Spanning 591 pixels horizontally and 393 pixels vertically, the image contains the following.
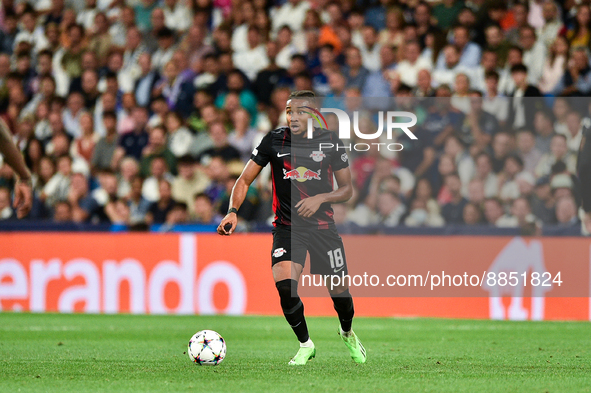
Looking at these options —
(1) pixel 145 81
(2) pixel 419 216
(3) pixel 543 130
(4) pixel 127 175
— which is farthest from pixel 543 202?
(1) pixel 145 81

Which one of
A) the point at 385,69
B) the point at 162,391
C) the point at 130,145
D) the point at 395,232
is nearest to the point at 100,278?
the point at 130,145

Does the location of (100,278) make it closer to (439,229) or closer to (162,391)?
(439,229)

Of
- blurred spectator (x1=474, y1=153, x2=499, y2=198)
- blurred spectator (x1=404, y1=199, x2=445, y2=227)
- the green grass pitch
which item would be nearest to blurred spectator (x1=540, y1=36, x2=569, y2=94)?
blurred spectator (x1=474, y1=153, x2=499, y2=198)

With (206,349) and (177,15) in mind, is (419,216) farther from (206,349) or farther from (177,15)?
(177,15)

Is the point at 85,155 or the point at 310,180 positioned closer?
the point at 310,180

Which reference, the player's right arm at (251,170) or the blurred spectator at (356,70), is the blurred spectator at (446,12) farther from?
the player's right arm at (251,170)

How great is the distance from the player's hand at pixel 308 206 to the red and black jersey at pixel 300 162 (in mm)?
210

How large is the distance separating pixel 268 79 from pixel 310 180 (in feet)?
24.5

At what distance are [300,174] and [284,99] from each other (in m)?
6.62

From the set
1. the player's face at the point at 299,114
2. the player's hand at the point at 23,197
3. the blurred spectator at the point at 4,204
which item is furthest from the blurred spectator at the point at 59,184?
the player's hand at the point at 23,197

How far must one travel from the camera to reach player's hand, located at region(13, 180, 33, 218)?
17.1 feet

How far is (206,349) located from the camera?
7.25 meters

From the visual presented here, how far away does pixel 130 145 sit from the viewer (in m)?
15.2

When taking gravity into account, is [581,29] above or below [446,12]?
below
